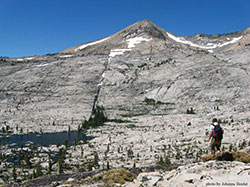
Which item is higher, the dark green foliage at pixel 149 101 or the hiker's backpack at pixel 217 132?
the dark green foliage at pixel 149 101

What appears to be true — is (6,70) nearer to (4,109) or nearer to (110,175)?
(4,109)

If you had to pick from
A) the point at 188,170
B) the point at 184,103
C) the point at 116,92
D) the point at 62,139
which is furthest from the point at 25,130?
the point at 188,170

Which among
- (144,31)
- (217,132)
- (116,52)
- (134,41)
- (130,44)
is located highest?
(144,31)

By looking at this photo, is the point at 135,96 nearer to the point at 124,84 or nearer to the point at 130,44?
the point at 124,84

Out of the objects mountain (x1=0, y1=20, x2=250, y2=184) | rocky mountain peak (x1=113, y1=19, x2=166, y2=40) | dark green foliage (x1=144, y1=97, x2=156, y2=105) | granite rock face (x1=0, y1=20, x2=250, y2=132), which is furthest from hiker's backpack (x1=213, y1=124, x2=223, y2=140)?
rocky mountain peak (x1=113, y1=19, x2=166, y2=40)

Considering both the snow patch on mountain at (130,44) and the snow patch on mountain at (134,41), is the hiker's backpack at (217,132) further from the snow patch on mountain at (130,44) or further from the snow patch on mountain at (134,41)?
the snow patch on mountain at (134,41)

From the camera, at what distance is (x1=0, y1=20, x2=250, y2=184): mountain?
48.7m

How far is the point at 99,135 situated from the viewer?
61.8 metres

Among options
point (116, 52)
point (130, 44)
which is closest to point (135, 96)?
point (116, 52)

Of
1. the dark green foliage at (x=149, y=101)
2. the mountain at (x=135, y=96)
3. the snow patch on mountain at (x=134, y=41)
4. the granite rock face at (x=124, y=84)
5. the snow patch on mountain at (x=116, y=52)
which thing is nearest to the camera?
the mountain at (x=135, y=96)

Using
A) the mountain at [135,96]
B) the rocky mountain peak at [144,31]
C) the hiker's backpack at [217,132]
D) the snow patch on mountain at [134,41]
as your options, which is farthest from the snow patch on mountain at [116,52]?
the hiker's backpack at [217,132]

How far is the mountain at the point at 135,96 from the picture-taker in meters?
48.7

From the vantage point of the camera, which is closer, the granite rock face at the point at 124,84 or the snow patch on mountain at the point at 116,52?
the granite rock face at the point at 124,84

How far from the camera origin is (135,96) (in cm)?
10125
